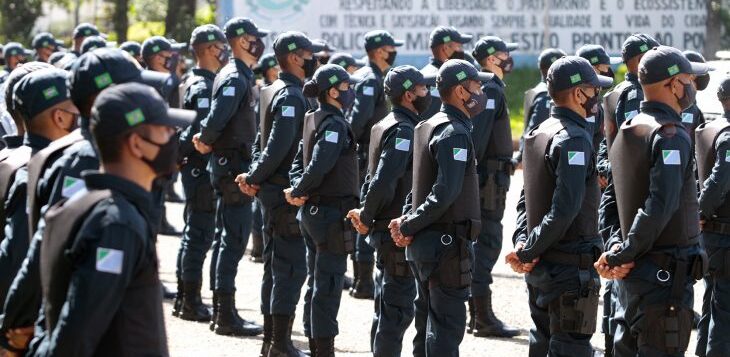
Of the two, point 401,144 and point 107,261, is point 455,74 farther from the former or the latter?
point 107,261

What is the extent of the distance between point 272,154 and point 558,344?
300cm

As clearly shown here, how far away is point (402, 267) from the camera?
8.59m

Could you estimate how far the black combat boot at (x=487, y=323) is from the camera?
33.8 feet

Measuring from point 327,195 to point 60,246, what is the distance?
15.4 feet

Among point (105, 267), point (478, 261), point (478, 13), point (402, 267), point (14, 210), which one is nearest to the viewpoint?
point (105, 267)

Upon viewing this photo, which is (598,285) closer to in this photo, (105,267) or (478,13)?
(105,267)

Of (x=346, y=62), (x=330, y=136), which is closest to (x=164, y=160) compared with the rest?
(x=330, y=136)

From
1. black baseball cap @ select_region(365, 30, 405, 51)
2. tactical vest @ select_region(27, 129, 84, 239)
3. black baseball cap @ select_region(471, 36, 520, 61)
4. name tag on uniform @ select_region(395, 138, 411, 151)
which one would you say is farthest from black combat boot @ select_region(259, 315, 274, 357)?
tactical vest @ select_region(27, 129, 84, 239)

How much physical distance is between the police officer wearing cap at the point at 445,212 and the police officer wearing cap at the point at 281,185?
1.69 meters

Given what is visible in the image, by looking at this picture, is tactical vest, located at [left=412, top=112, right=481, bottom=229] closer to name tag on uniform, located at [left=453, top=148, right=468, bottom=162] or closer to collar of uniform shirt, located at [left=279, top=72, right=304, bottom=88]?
name tag on uniform, located at [left=453, top=148, right=468, bottom=162]

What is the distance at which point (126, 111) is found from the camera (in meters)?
4.65

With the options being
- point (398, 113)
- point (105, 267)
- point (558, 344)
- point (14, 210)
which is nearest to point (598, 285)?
point (558, 344)

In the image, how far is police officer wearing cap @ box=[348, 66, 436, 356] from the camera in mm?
8531

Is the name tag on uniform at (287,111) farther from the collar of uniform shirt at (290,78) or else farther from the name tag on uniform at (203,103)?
the name tag on uniform at (203,103)
